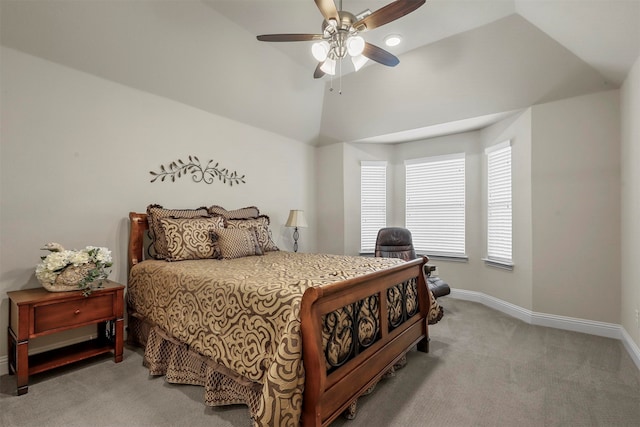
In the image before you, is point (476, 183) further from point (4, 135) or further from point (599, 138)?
point (4, 135)

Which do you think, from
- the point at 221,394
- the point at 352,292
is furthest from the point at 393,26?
the point at 221,394

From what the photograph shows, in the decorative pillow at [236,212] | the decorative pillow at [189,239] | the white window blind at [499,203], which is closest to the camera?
the decorative pillow at [189,239]

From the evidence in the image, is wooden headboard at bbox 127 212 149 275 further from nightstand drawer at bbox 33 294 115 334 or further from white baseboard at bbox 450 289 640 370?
white baseboard at bbox 450 289 640 370

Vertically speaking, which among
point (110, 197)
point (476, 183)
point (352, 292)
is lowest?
point (352, 292)

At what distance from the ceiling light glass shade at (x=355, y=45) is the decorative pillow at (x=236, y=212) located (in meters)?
2.26

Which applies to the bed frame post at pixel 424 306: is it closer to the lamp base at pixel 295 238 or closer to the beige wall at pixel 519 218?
the beige wall at pixel 519 218

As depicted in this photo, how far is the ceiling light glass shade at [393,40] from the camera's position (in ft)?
10.2

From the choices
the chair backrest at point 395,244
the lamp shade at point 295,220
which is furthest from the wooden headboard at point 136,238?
the chair backrest at point 395,244

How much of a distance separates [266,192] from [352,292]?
115 inches

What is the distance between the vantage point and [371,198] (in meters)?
5.23

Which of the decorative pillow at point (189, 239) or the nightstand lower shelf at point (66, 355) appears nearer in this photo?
the nightstand lower shelf at point (66, 355)

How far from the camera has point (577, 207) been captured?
10.7 ft

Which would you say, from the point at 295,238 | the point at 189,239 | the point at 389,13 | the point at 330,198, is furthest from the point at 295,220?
the point at 389,13

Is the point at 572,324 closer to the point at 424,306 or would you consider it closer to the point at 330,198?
the point at 424,306
